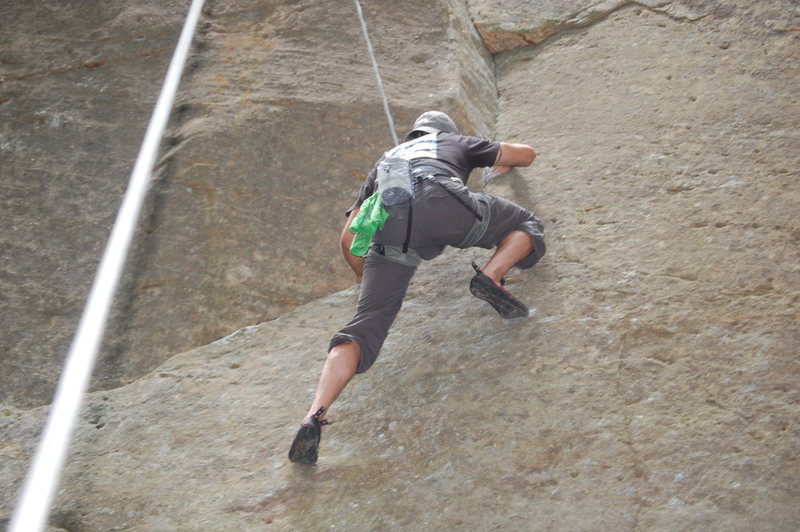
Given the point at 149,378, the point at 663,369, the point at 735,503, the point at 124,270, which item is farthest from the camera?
the point at 124,270

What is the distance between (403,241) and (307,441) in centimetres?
89

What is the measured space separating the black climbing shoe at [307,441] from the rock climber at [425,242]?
12mm

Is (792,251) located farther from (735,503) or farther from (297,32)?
(297,32)

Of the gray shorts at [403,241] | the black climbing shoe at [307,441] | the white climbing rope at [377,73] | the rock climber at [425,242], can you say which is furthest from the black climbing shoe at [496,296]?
the white climbing rope at [377,73]

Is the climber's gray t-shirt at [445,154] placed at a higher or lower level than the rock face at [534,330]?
higher

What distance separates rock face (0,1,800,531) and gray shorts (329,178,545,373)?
30cm

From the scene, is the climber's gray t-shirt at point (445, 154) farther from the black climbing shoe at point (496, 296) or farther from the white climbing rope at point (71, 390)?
the white climbing rope at point (71, 390)

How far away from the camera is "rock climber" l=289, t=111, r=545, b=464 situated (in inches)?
126

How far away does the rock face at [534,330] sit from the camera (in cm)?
275

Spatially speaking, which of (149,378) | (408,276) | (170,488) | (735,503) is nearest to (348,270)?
(408,276)

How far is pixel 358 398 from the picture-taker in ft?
11.2

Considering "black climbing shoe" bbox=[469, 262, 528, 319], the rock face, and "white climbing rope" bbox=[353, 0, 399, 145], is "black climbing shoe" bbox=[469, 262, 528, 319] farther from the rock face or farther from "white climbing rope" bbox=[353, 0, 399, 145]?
"white climbing rope" bbox=[353, 0, 399, 145]

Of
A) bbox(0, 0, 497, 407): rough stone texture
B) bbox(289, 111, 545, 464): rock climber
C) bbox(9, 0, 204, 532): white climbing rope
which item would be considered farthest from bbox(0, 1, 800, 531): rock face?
bbox(9, 0, 204, 532): white climbing rope

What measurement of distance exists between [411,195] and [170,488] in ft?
4.81
